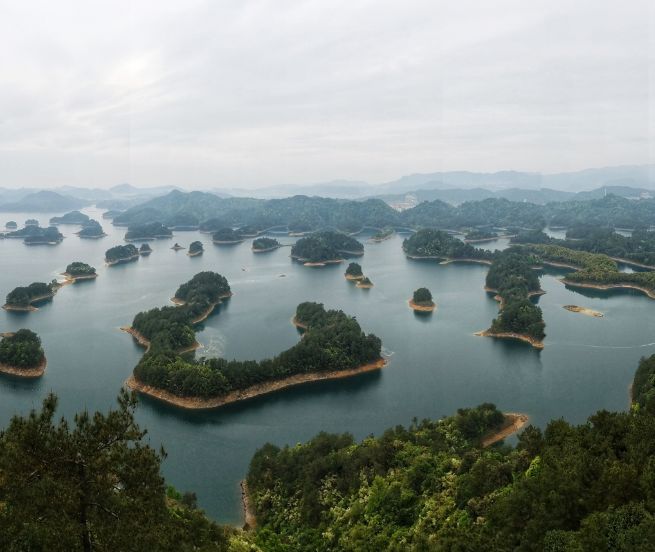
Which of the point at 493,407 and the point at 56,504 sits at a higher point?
the point at 56,504

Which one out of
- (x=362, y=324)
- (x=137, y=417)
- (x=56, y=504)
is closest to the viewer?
(x=56, y=504)

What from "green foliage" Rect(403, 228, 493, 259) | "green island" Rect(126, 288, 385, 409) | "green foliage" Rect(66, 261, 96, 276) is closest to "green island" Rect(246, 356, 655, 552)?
"green island" Rect(126, 288, 385, 409)

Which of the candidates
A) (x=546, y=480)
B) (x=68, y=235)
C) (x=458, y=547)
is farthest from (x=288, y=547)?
(x=68, y=235)

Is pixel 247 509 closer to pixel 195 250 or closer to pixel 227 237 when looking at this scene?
pixel 195 250

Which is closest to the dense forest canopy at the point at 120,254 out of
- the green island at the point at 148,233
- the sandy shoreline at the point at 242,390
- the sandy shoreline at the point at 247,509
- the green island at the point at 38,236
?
the green island at the point at 148,233

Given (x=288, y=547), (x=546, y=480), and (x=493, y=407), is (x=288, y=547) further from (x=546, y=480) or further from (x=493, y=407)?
(x=493, y=407)

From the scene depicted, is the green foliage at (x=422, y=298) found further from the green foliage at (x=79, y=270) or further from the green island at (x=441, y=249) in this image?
the green foliage at (x=79, y=270)

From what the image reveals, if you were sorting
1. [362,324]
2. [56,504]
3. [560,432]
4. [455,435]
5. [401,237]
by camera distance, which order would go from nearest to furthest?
[56,504], [560,432], [455,435], [362,324], [401,237]

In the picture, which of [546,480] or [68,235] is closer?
[546,480]
